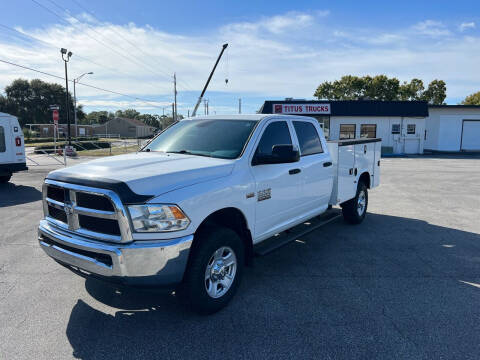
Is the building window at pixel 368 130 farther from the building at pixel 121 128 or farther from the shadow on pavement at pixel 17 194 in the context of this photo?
the building at pixel 121 128

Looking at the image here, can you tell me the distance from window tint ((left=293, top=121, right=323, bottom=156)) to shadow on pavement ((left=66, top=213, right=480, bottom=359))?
1.58 meters

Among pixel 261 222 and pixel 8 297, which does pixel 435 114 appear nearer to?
pixel 261 222

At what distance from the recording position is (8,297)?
12.9 ft

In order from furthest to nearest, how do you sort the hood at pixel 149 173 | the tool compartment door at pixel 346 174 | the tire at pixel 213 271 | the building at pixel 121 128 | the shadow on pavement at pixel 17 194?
the building at pixel 121 128
the shadow on pavement at pixel 17 194
the tool compartment door at pixel 346 174
the tire at pixel 213 271
the hood at pixel 149 173

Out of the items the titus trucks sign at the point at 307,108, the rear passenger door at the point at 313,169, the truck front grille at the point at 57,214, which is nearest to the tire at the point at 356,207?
the rear passenger door at the point at 313,169

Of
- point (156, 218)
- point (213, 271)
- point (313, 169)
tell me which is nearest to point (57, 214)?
point (156, 218)

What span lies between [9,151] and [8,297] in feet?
33.3

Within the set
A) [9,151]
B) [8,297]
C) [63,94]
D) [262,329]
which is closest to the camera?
Answer: [262,329]

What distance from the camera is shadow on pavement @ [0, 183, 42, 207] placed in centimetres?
928

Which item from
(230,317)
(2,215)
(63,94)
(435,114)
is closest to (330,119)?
(435,114)

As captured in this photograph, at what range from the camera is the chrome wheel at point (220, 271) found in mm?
3504

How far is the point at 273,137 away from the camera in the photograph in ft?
14.8

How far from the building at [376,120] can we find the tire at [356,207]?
2162 centimetres

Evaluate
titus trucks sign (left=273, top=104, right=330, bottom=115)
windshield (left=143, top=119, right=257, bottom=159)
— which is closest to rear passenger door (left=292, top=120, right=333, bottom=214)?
windshield (left=143, top=119, right=257, bottom=159)
